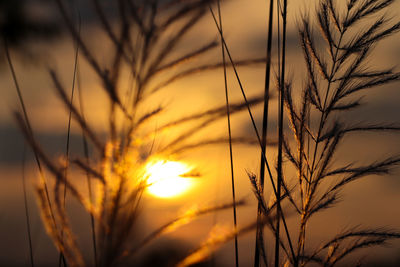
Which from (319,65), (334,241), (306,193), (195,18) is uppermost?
(319,65)

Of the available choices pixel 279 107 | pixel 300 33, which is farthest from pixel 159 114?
pixel 300 33

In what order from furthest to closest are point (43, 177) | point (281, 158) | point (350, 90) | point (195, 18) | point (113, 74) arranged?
point (350, 90) → point (281, 158) → point (43, 177) → point (195, 18) → point (113, 74)

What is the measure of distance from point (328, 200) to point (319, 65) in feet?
1.28

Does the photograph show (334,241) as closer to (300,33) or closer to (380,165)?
(380,165)

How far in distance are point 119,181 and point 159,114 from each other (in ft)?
0.45

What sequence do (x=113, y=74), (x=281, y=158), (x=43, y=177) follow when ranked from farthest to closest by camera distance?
(x=281, y=158) → (x=43, y=177) → (x=113, y=74)

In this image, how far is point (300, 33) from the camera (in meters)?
1.37

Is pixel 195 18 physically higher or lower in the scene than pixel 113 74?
higher

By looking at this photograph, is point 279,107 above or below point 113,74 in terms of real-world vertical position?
above

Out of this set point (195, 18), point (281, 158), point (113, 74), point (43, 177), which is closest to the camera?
point (113, 74)

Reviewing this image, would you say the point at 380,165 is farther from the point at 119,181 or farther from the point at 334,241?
the point at 119,181

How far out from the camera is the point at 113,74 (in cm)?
82

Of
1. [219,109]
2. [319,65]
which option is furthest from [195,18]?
[319,65]

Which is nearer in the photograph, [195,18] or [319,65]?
[195,18]
